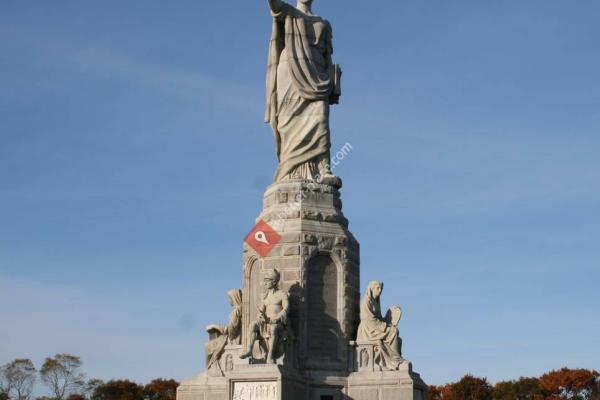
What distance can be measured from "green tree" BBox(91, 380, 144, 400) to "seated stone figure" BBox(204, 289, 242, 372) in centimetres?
3542

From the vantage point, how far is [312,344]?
79.8 ft

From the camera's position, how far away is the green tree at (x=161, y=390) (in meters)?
58.1

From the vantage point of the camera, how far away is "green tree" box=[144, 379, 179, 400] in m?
58.1

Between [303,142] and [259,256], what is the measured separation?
3.55 m

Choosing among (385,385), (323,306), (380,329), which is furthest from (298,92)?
(385,385)

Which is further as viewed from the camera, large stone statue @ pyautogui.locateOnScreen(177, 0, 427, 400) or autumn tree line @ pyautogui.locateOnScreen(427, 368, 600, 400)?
autumn tree line @ pyautogui.locateOnScreen(427, 368, 600, 400)

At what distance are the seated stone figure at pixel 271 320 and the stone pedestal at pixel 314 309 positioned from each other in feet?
1.16

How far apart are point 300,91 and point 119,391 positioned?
38885 mm

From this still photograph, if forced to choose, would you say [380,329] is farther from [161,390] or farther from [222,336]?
[161,390]

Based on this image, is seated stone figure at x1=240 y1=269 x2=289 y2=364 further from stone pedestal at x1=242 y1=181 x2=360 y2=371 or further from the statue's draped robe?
the statue's draped robe

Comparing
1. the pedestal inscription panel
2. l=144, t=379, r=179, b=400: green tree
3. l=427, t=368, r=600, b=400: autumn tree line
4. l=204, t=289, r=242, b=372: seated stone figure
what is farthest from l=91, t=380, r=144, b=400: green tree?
the pedestal inscription panel

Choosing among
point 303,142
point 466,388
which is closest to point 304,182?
point 303,142

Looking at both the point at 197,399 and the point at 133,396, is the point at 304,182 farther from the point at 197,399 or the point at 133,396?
the point at 133,396

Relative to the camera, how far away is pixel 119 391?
60344 millimetres
